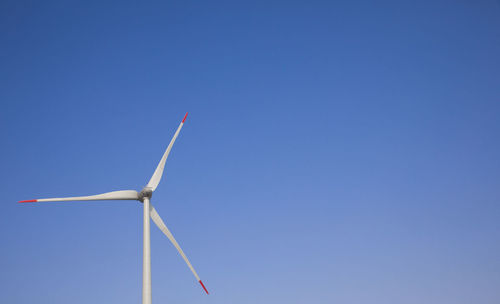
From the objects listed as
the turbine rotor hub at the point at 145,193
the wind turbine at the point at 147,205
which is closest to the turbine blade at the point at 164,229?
the wind turbine at the point at 147,205

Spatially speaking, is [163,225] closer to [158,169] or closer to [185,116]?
[158,169]

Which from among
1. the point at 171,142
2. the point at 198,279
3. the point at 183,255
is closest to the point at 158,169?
the point at 171,142

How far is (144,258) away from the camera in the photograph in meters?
40.1

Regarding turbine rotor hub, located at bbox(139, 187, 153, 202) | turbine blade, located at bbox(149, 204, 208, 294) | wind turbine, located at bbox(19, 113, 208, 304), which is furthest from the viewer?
turbine blade, located at bbox(149, 204, 208, 294)

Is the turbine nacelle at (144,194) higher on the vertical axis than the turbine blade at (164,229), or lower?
higher

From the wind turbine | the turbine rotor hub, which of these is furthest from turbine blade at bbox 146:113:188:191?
the turbine rotor hub

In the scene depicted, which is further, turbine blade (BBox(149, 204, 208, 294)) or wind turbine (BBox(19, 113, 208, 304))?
turbine blade (BBox(149, 204, 208, 294))

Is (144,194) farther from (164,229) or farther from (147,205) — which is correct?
(164,229)

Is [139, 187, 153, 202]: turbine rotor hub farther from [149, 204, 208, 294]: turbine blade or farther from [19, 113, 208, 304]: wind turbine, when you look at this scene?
[149, 204, 208, 294]: turbine blade

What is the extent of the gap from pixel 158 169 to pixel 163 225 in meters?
6.35

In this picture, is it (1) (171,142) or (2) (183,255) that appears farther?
(1) (171,142)

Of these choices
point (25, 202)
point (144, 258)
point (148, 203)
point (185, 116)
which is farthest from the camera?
point (185, 116)

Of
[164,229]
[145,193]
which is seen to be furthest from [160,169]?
[164,229]

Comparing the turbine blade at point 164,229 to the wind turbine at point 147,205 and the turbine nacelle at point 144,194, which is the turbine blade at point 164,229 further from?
the turbine nacelle at point 144,194
